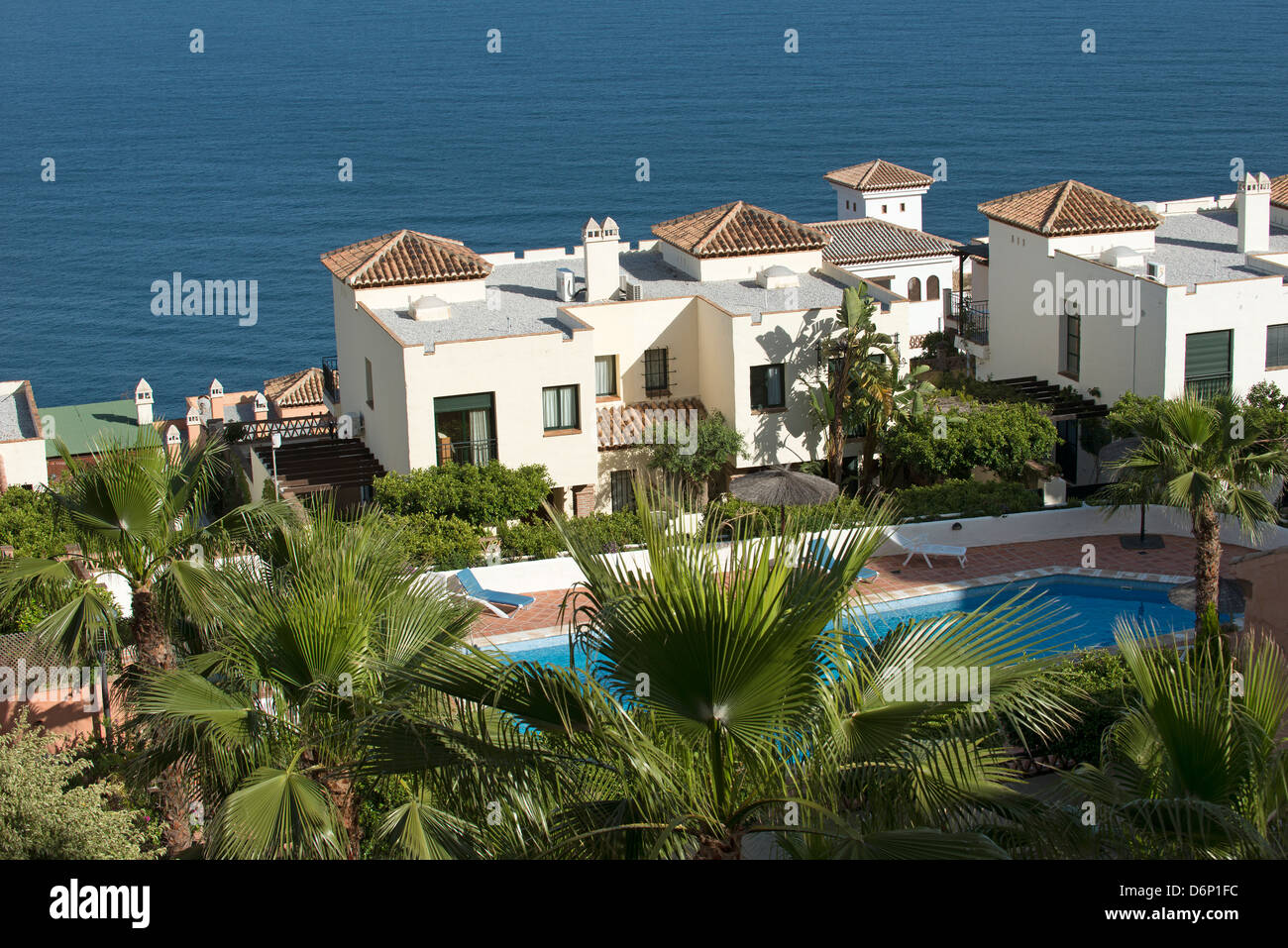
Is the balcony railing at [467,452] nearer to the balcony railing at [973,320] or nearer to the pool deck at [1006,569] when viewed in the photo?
the pool deck at [1006,569]

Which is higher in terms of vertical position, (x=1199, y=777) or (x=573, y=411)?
(x=573, y=411)

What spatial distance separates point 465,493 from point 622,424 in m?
5.46

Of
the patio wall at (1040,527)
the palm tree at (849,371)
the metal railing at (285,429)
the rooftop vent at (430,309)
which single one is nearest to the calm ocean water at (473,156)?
the metal railing at (285,429)

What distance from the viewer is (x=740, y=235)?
3928 centimetres

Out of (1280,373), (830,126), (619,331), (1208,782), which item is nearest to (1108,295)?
(1280,373)

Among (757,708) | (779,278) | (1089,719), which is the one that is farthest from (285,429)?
(757,708)

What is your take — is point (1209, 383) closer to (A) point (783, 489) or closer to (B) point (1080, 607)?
(B) point (1080, 607)

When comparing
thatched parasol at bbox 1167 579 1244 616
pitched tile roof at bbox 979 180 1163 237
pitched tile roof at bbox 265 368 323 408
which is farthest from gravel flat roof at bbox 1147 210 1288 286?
pitched tile roof at bbox 265 368 323 408

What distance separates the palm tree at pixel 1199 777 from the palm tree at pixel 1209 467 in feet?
38.8

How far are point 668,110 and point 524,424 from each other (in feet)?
455

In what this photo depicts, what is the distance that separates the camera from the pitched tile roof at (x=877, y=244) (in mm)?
52719

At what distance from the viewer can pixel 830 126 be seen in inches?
6216
